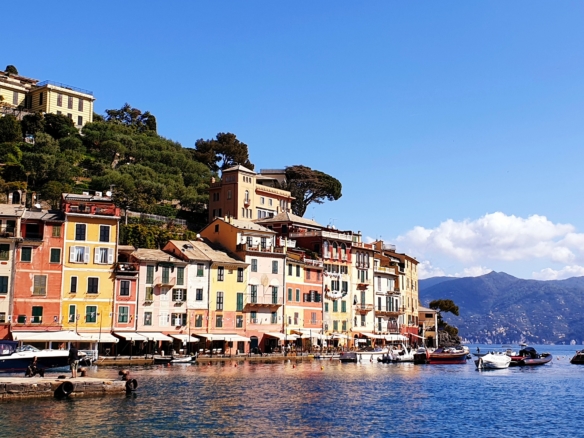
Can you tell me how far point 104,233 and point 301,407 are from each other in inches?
1334

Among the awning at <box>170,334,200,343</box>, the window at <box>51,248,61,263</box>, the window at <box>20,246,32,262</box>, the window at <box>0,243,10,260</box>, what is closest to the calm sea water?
the awning at <box>170,334,200,343</box>

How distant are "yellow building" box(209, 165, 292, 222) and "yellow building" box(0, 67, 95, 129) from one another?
1236 inches

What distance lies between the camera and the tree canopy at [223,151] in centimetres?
13662

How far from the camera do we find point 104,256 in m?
68.8

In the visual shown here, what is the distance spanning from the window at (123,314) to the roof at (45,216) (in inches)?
392

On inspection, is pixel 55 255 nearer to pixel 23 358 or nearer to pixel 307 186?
pixel 23 358

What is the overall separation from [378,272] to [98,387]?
6392 cm

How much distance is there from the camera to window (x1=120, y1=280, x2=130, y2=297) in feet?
229

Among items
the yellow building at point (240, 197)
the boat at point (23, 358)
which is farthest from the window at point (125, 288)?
the yellow building at point (240, 197)

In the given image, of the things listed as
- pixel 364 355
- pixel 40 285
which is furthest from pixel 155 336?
pixel 364 355

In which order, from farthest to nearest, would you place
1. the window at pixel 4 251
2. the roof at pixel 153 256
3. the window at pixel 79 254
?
the roof at pixel 153 256, the window at pixel 79 254, the window at pixel 4 251

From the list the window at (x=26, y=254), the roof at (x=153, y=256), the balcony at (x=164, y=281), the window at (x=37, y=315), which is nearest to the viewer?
the window at (x=37, y=315)

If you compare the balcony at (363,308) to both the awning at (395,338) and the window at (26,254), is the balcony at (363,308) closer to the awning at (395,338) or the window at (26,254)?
the awning at (395,338)

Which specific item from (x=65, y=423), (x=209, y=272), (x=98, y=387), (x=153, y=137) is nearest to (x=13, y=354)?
(x=98, y=387)
